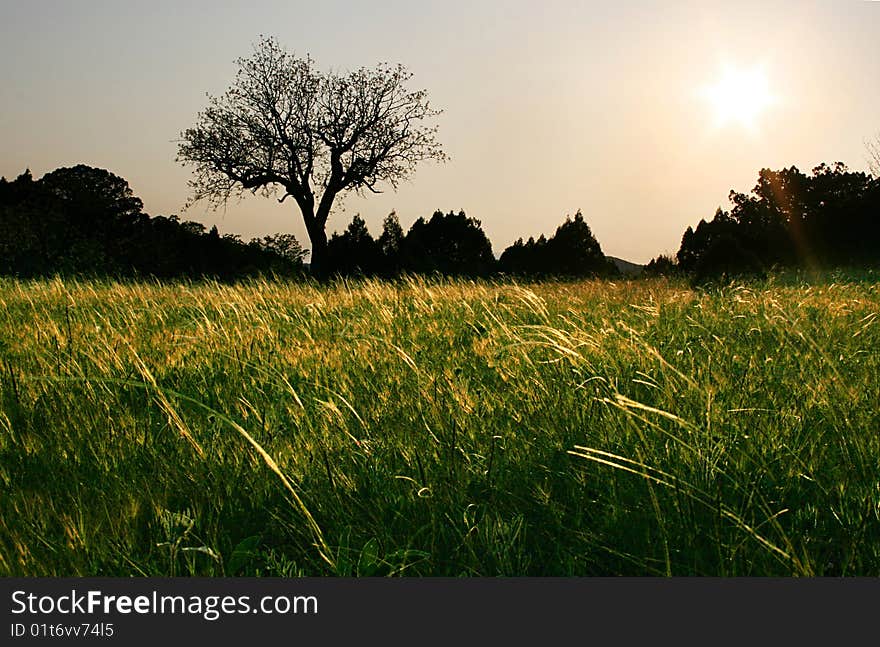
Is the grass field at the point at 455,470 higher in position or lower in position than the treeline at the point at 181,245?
lower

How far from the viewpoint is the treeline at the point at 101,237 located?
27.4 meters

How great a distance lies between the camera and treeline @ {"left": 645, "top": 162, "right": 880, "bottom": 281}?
53.2 ft

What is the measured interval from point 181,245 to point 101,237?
11.9ft

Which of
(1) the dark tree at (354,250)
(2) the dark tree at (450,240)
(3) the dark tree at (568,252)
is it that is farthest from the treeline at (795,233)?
(1) the dark tree at (354,250)

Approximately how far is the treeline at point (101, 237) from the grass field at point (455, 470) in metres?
25.1

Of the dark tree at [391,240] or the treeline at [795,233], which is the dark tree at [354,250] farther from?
the treeline at [795,233]

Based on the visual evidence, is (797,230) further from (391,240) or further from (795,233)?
(391,240)

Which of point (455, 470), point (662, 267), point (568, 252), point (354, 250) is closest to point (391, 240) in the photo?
point (354, 250)

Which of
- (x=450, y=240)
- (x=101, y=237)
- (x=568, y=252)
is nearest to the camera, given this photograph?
(x=568, y=252)

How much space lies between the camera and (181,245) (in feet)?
101

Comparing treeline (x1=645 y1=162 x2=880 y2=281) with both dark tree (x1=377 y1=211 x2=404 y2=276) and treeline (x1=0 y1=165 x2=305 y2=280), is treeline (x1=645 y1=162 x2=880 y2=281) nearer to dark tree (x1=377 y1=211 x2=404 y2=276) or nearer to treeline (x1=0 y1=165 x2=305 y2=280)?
dark tree (x1=377 y1=211 x2=404 y2=276)

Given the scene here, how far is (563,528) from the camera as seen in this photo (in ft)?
5.65

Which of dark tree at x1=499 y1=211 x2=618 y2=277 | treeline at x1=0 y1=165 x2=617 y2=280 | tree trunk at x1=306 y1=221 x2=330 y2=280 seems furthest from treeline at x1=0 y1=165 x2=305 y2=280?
dark tree at x1=499 y1=211 x2=618 y2=277

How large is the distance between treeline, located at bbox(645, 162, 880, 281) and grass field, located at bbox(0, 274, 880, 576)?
12.9 metres
